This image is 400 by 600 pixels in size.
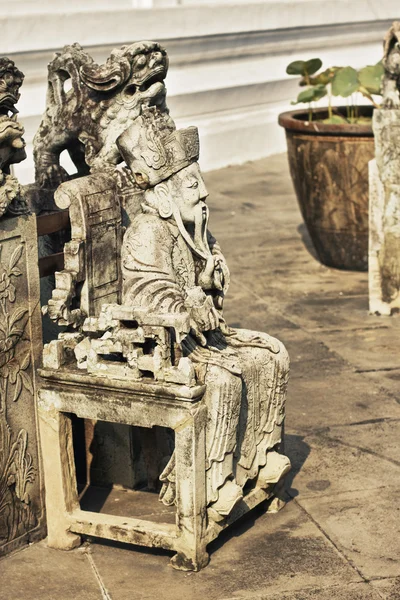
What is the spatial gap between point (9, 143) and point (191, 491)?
1.34 m

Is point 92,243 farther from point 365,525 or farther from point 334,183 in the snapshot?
point 334,183

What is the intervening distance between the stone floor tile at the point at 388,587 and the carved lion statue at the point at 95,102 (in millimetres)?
1901

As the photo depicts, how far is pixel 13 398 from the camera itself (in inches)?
176

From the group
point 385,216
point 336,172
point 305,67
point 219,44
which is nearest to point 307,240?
point 336,172

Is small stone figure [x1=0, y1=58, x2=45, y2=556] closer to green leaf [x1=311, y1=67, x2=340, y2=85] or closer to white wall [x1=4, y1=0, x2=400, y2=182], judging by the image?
green leaf [x1=311, y1=67, x2=340, y2=85]

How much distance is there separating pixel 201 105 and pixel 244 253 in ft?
8.79

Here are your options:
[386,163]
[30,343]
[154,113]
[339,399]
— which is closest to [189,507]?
[30,343]

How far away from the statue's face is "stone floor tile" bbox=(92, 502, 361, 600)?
1183 mm

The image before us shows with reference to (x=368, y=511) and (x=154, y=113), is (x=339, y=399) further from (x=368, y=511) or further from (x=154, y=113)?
(x=154, y=113)

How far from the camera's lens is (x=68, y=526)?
4.53 metres

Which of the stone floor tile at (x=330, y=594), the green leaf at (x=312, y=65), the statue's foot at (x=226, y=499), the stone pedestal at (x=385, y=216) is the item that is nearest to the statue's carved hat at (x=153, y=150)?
the statue's foot at (x=226, y=499)

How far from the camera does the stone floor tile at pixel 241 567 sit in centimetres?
→ 426

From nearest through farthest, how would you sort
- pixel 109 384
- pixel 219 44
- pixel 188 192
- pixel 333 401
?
1. pixel 109 384
2. pixel 188 192
3. pixel 333 401
4. pixel 219 44

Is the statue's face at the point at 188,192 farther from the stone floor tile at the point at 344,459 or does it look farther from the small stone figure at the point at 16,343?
the stone floor tile at the point at 344,459
